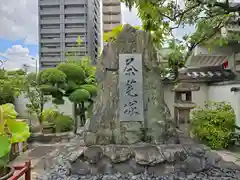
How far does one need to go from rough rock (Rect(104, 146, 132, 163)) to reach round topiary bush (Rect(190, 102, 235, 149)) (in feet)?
9.45

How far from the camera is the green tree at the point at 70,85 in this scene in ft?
21.6

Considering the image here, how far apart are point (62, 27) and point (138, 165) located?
25.8 m

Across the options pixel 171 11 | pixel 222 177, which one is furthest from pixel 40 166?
pixel 171 11

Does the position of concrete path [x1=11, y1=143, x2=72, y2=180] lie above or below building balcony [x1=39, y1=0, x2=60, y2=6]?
below

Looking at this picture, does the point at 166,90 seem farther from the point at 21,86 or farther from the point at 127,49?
the point at 21,86

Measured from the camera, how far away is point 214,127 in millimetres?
5680

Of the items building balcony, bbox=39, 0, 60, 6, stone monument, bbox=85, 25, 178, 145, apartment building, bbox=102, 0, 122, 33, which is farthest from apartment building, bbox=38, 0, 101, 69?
stone monument, bbox=85, 25, 178, 145

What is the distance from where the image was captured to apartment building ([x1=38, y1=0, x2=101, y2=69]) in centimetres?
2543

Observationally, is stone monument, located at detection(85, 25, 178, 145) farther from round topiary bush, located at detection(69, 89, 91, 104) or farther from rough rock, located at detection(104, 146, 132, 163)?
round topiary bush, located at detection(69, 89, 91, 104)

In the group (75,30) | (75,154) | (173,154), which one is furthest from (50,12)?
(173,154)

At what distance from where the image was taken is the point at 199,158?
361 centimetres

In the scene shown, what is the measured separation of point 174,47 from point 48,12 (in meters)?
24.9

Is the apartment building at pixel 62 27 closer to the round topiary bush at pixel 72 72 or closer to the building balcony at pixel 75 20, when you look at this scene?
the building balcony at pixel 75 20

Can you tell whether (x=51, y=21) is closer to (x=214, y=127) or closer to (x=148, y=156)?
(x=214, y=127)
